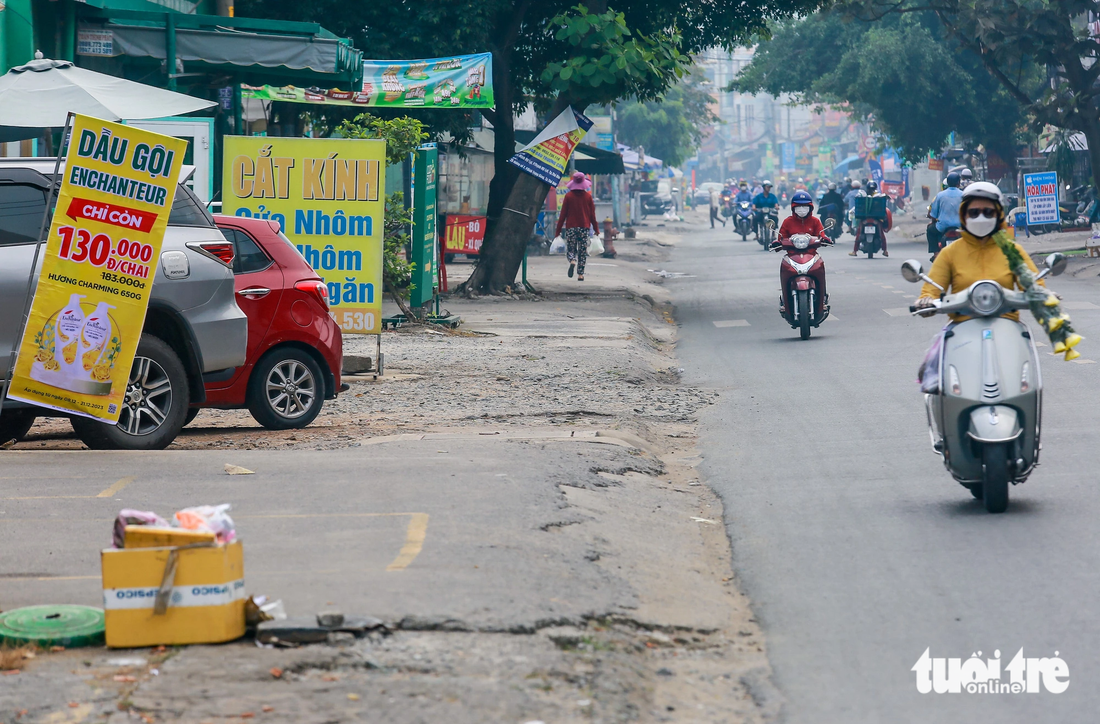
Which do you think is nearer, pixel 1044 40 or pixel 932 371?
pixel 932 371

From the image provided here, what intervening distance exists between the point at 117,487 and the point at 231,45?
9226 millimetres

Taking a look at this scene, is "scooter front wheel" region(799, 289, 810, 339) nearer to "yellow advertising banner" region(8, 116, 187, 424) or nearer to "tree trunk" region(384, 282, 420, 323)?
"tree trunk" region(384, 282, 420, 323)

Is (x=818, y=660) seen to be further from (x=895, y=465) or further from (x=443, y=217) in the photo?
(x=443, y=217)

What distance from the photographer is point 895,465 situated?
28.3 ft

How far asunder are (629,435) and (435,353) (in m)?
5.35

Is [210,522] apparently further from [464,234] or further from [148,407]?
[464,234]

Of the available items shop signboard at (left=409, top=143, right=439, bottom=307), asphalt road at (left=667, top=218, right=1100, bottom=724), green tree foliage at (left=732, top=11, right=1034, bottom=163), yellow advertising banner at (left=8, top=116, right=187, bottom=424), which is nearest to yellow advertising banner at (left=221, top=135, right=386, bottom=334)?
shop signboard at (left=409, top=143, right=439, bottom=307)

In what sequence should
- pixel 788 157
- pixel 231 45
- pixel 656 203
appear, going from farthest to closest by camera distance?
pixel 788 157
pixel 656 203
pixel 231 45

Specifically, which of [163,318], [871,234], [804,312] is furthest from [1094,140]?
[163,318]

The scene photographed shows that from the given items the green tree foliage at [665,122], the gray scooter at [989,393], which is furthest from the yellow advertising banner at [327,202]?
the green tree foliage at [665,122]

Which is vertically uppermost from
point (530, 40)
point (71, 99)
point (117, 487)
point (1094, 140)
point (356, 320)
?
point (530, 40)

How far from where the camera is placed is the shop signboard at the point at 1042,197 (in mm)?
32344

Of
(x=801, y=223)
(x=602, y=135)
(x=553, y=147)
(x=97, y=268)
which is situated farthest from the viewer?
(x=602, y=135)

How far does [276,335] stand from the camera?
1012 cm
